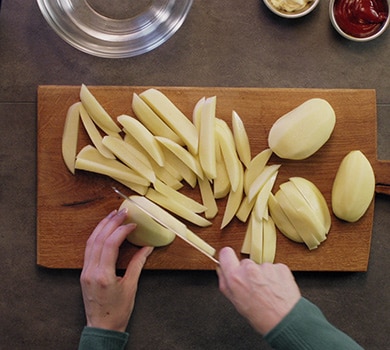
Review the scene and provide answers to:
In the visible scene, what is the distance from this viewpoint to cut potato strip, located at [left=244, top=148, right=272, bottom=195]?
155 cm

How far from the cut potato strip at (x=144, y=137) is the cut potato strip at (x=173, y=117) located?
0.19ft

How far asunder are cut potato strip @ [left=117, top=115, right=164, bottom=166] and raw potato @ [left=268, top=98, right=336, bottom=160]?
29cm

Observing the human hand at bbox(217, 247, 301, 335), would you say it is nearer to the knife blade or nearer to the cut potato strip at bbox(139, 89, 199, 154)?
the knife blade

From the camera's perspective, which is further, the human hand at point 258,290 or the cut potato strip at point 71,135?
the cut potato strip at point 71,135

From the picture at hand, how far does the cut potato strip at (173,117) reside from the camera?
1531 mm

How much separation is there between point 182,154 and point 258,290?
0.39m

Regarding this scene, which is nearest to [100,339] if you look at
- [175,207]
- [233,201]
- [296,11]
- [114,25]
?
[175,207]

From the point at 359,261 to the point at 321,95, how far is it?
45 centimetres

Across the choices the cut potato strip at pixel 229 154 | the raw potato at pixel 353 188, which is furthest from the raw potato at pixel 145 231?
the raw potato at pixel 353 188

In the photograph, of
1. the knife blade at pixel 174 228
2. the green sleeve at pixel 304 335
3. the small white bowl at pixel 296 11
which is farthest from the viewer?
the small white bowl at pixel 296 11

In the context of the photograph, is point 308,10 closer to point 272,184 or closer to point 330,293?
point 272,184

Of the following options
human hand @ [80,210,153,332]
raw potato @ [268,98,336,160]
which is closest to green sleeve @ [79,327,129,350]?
human hand @ [80,210,153,332]

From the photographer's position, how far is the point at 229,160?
5.05 ft

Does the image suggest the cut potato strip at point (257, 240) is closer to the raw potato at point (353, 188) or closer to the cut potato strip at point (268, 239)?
the cut potato strip at point (268, 239)
